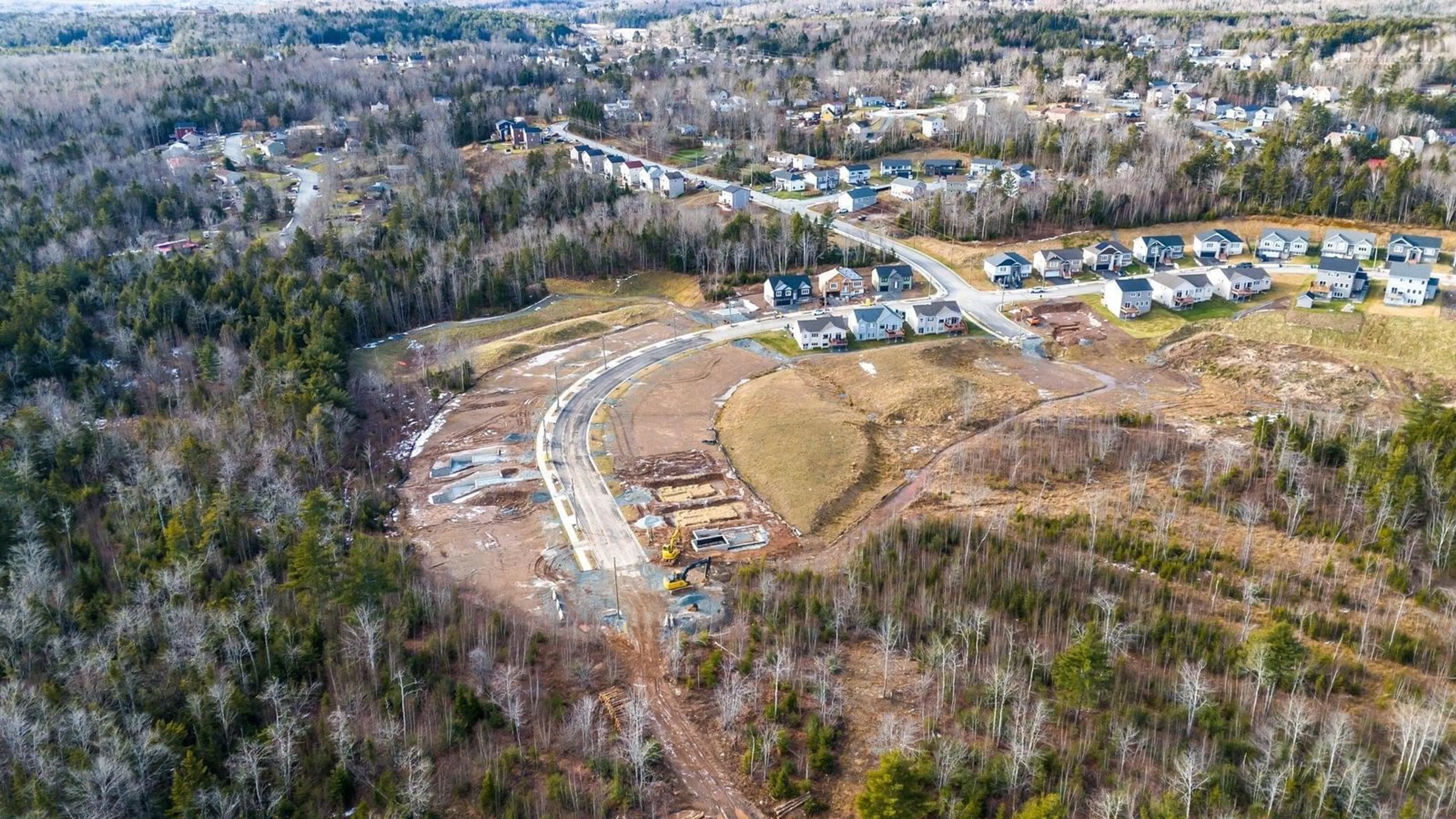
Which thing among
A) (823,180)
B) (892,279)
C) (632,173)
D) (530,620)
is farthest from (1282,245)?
(530,620)

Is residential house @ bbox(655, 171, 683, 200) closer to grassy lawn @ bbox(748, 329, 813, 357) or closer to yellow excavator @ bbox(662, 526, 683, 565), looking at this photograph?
grassy lawn @ bbox(748, 329, 813, 357)

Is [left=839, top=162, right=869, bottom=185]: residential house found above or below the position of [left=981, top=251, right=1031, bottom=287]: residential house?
above

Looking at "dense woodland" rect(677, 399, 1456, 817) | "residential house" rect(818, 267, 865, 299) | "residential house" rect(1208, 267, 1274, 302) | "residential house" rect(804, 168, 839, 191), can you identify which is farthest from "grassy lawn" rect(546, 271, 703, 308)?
"residential house" rect(1208, 267, 1274, 302)

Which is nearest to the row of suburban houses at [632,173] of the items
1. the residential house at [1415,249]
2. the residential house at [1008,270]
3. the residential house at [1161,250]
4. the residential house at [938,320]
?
the residential house at [1008,270]

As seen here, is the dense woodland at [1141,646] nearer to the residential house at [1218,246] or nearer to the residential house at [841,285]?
the residential house at [841,285]

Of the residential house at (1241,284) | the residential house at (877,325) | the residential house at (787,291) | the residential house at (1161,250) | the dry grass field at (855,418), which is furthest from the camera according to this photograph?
the residential house at (1161,250)

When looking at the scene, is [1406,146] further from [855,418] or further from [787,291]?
[855,418]

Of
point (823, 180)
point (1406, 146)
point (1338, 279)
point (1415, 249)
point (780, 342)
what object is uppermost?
point (1406, 146)
